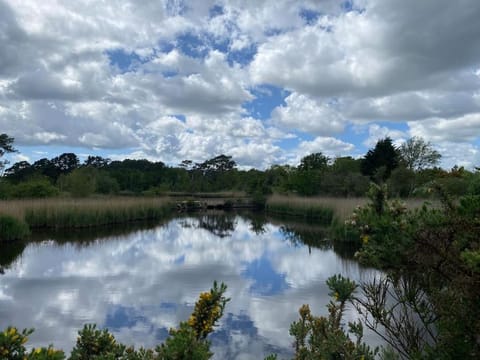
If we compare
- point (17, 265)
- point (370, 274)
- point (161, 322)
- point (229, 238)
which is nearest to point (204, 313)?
point (161, 322)

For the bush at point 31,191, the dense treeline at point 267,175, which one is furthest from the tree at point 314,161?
the bush at point 31,191

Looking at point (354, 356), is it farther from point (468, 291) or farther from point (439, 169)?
point (439, 169)

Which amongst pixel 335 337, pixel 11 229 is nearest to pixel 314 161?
pixel 11 229

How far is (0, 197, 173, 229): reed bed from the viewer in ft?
51.1

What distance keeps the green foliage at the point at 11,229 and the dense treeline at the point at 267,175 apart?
983 centimetres

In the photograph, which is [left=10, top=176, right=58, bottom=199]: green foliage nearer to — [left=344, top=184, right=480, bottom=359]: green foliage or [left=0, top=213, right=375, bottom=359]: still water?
[left=0, top=213, right=375, bottom=359]: still water

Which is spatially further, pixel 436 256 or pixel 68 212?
pixel 68 212

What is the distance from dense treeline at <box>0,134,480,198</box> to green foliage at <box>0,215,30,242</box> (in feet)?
32.3

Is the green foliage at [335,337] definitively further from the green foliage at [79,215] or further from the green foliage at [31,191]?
the green foliage at [31,191]

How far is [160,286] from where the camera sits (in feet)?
24.0

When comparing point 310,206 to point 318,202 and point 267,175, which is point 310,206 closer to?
point 318,202

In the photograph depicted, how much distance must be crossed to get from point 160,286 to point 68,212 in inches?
439

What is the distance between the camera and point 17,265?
8859 millimetres

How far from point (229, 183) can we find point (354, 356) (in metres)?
52.2
